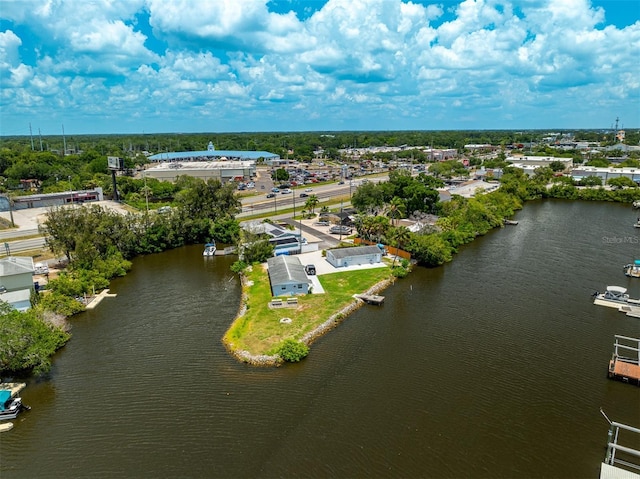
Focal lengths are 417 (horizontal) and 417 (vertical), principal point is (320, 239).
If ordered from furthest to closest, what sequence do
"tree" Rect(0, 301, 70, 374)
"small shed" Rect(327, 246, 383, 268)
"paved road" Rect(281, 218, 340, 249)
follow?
"paved road" Rect(281, 218, 340, 249) < "small shed" Rect(327, 246, 383, 268) < "tree" Rect(0, 301, 70, 374)

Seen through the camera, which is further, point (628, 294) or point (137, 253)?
point (137, 253)

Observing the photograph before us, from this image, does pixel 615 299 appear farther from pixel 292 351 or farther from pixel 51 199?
pixel 51 199

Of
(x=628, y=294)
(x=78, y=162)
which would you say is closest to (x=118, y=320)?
(x=628, y=294)

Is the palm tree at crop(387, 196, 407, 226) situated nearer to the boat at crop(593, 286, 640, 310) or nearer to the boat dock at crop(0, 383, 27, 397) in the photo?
the boat at crop(593, 286, 640, 310)

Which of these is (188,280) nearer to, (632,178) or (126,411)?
(126,411)

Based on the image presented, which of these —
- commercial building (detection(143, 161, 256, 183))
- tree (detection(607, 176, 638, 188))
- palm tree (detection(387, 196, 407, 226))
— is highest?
commercial building (detection(143, 161, 256, 183))

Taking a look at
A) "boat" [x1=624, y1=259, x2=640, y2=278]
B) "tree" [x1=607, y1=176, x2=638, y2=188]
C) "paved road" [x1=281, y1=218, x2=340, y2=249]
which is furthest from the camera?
"tree" [x1=607, y1=176, x2=638, y2=188]

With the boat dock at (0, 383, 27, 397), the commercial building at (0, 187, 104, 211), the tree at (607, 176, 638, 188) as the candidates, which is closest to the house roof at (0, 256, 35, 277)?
the boat dock at (0, 383, 27, 397)

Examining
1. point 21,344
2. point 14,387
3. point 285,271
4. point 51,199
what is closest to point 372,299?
point 285,271

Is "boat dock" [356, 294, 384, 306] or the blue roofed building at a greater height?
the blue roofed building
